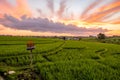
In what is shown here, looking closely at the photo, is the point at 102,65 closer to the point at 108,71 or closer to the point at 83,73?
the point at 108,71

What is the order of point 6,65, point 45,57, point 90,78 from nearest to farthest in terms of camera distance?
point 90,78
point 6,65
point 45,57

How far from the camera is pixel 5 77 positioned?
21.0 metres

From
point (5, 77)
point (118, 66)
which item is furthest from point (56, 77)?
point (118, 66)

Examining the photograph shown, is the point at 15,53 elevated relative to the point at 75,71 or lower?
elevated

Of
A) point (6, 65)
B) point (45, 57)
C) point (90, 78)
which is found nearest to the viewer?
point (90, 78)

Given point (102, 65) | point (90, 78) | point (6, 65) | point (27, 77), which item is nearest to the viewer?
point (27, 77)

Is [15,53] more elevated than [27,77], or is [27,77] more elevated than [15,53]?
[15,53]

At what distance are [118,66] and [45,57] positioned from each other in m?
11.6

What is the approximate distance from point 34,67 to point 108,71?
10.3m

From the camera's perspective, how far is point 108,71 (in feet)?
84.6

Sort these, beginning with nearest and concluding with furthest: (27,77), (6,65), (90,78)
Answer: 1. (27,77)
2. (90,78)
3. (6,65)

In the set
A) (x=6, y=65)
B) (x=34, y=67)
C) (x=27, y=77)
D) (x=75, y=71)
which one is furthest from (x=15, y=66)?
(x=75, y=71)

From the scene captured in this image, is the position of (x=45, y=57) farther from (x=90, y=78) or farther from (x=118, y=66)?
(x=118, y=66)

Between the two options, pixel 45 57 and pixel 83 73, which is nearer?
pixel 83 73
